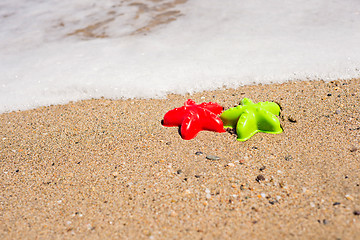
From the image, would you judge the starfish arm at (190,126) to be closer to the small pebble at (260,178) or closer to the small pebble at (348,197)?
the small pebble at (260,178)

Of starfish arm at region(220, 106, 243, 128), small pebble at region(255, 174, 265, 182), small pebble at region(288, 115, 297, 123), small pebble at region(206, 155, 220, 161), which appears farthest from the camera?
small pebble at region(288, 115, 297, 123)

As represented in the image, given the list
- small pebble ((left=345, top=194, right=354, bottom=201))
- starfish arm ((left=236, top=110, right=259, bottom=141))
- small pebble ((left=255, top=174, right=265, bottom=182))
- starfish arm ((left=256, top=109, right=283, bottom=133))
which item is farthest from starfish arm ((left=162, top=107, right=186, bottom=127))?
small pebble ((left=345, top=194, right=354, bottom=201))

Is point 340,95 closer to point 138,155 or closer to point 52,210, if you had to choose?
point 138,155

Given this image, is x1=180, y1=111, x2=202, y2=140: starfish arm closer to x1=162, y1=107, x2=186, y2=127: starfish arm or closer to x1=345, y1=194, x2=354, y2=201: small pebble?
x1=162, y1=107, x2=186, y2=127: starfish arm

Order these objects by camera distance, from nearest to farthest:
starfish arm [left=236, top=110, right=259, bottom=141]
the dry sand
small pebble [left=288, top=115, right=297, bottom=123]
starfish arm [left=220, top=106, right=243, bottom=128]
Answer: the dry sand, starfish arm [left=236, top=110, right=259, bottom=141], starfish arm [left=220, top=106, right=243, bottom=128], small pebble [left=288, top=115, right=297, bottom=123]

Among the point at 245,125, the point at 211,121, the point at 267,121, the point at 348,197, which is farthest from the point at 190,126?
the point at 348,197

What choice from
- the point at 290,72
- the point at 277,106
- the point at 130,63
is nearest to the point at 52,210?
the point at 277,106
